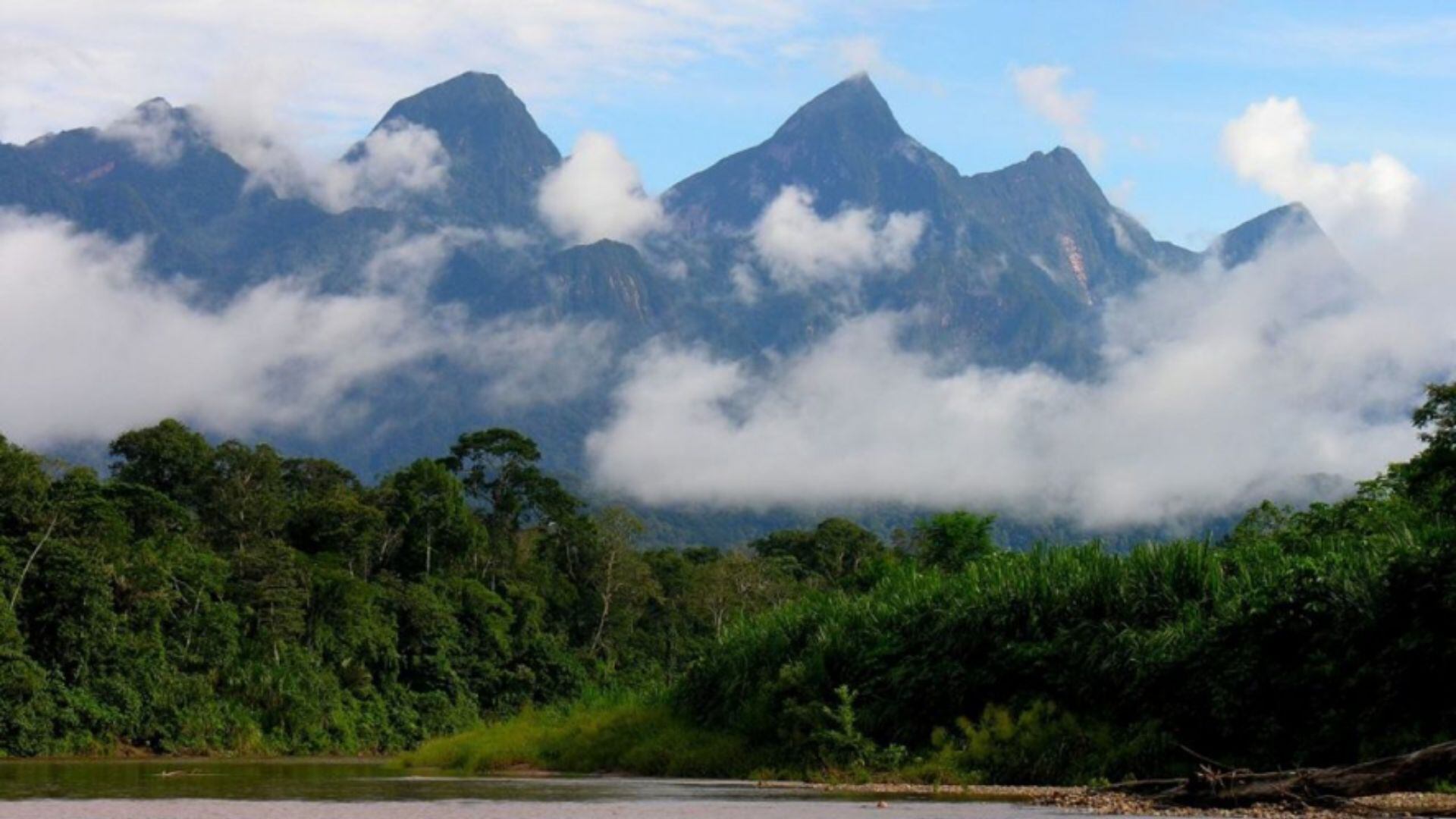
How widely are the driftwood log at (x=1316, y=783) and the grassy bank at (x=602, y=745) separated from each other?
15370 millimetres

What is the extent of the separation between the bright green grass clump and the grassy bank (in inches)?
0.8

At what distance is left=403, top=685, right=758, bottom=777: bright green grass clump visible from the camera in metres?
36.2

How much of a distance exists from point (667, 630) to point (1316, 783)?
87.2 m

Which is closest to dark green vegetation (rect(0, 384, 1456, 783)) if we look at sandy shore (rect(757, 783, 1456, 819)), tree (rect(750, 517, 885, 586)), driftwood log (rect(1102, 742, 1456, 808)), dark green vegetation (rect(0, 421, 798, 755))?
dark green vegetation (rect(0, 421, 798, 755))

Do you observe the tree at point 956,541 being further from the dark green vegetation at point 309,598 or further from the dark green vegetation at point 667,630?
the dark green vegetation at point 309,598

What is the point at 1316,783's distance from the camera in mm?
18719

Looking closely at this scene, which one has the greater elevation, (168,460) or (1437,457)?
(168,460)

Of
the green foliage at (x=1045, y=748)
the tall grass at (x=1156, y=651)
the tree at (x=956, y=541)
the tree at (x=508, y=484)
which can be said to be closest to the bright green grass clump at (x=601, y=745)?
the tall grass at (x=1156, y=651)

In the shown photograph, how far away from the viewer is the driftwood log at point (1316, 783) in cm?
1797

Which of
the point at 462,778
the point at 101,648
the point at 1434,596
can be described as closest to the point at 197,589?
the point at 101,648

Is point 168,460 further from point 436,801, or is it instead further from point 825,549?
point 436,801

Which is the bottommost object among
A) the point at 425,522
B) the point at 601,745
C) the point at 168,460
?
the point at 601,745

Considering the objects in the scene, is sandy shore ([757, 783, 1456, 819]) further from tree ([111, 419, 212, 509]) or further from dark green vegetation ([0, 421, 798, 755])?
tree ([111, 419, 212, 509])

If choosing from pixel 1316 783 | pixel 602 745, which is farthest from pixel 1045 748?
pixel 602 745
